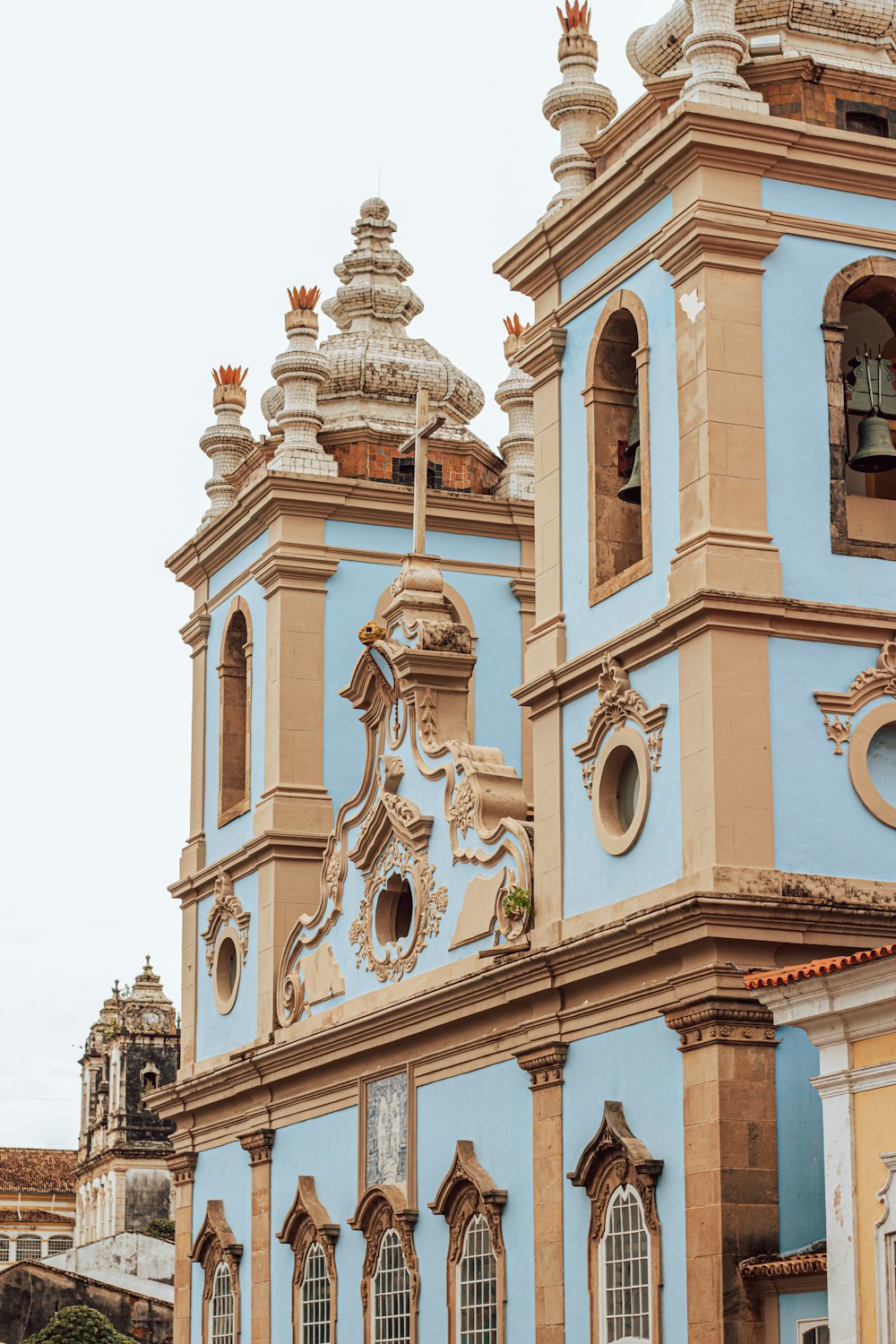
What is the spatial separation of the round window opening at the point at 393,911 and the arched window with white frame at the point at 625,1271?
556 centimetres

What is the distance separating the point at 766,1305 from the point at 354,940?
8381mm

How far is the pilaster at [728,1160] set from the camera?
704 inches

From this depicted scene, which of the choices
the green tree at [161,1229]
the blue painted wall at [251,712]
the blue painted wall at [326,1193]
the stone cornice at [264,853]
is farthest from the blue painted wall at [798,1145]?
the green tree at [161,1229]

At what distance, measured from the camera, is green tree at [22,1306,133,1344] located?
49.6 m

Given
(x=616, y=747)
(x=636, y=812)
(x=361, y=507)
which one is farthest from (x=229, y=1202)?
(x=636, y=812)

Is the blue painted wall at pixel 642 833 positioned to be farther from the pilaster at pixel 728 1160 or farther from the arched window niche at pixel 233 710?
the arched window niche at pixel 233 710

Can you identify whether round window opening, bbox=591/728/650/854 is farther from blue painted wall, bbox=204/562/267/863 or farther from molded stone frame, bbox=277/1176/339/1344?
blue painted wall, bbox=204/562/267/863

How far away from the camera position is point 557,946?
2030cm

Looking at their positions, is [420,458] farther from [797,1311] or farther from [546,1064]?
[797,1311]

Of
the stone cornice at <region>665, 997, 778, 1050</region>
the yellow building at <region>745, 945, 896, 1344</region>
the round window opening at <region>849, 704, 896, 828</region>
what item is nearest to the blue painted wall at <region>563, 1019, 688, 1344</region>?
the stone cornice at <region>665, 997, 778, 1050</region>

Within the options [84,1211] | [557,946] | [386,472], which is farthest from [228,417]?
[84,1211]

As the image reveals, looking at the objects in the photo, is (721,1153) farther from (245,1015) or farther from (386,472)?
(386,472)

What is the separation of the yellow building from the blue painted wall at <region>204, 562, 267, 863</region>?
1319 centimetres

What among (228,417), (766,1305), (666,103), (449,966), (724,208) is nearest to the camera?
(766,1305)
